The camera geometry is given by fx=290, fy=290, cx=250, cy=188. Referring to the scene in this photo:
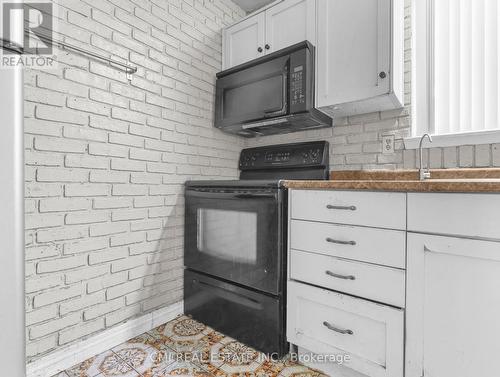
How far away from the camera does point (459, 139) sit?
1597 millimetres

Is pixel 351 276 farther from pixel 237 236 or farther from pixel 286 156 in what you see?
pixel 286 156

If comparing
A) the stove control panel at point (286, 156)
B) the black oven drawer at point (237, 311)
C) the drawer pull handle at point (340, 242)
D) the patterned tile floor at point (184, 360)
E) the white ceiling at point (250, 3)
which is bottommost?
the patterned tile floor at point (184, 360)

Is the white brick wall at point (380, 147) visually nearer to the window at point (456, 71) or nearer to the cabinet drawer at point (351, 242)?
the window at point (456, 71)

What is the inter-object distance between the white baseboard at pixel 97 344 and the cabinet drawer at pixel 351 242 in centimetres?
103

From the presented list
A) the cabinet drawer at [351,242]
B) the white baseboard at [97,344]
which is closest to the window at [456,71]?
the cabinet drawer at [351,242]

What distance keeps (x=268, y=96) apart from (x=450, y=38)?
1.11 m

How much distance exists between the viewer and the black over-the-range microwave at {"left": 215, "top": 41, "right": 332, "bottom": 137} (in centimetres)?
183

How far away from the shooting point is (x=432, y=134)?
1.71 meters

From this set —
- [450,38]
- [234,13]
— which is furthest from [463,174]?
[234,13]

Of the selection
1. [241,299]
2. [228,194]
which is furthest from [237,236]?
[241,299]

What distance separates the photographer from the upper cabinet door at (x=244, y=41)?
6.87 feet

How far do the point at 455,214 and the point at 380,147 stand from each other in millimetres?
862

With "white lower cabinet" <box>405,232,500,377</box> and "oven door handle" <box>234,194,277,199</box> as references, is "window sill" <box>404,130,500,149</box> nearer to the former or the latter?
"white lower cabinet" <box>405,232,500,377</box>

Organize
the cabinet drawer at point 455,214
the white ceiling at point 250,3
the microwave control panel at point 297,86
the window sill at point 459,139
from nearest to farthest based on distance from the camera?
the cabinet drawer at point 455,214
the window sill at point 459,139
the microwave control panel at point 297,86
the white ceiling at point 250,3
